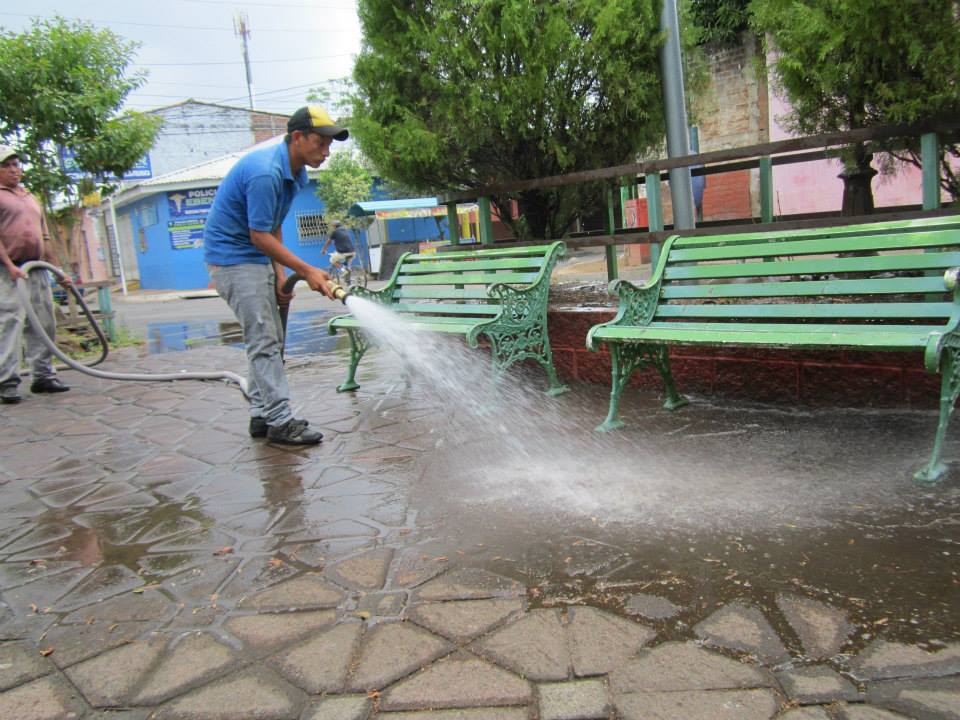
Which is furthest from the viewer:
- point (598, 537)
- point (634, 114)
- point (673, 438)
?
point (634, 114)

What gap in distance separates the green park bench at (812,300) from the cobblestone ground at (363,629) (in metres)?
0.67

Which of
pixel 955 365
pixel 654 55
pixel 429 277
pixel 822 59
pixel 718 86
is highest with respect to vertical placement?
pixel 718 86

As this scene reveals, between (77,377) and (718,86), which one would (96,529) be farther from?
(718,86)

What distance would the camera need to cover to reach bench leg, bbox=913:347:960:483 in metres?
3.11

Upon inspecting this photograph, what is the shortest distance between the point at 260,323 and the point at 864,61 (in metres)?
3.66

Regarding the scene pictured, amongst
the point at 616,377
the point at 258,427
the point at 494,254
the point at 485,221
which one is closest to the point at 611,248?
the point at 485,221

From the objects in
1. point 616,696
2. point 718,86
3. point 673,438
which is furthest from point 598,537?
point 718,86

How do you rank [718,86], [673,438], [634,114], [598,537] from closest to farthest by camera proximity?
[598,537] < [673,438] < [634,114] < [718,86]

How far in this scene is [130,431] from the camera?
5.30 m

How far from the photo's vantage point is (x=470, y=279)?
18.1 feet

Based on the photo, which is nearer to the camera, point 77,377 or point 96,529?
point 96,529

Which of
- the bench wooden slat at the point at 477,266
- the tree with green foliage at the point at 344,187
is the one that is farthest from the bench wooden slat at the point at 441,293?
the tree with green foliage at the point at 344,187

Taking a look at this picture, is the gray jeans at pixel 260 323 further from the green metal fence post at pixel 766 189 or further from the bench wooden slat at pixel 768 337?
the green metal fence post at pixel 766 189

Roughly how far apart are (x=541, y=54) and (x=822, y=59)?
184 centimetres
